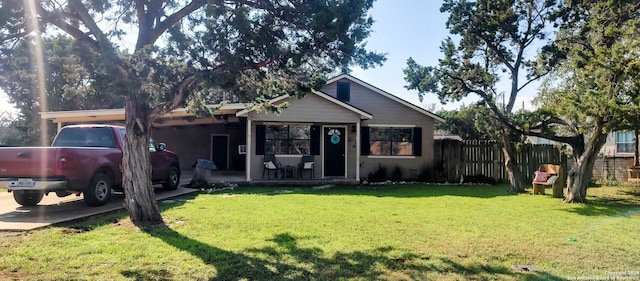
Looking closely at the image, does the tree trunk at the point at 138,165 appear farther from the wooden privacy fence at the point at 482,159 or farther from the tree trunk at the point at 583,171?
the wooden privacy fence at the point at 482,159

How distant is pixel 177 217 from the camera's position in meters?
7.24

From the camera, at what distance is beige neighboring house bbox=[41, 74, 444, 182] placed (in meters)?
14.8

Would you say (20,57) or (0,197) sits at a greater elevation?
(20,57)

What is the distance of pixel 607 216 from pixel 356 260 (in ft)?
20.3

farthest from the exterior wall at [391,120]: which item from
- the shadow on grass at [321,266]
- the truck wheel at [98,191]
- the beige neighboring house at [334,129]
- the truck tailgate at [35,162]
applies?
the shadow on grass at [321,266]

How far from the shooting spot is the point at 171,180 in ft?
37.8

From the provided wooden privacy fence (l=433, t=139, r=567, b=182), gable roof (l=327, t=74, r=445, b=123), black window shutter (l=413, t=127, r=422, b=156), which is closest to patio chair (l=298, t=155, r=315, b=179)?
gable roof (l=327, t=74, r=445, b=123)

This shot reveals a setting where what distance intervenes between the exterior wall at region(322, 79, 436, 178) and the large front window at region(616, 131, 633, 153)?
33.0 ft

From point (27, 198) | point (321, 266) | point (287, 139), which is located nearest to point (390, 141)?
point (287, 139)

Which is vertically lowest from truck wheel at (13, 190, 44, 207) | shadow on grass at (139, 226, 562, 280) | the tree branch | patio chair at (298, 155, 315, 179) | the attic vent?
shadow on grass at (139, 226, 562, 280)

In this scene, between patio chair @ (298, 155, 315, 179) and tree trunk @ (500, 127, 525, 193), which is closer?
tree trunk @ (500, 127, 525, 193)

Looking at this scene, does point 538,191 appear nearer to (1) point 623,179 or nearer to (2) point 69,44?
(1) point 623,179

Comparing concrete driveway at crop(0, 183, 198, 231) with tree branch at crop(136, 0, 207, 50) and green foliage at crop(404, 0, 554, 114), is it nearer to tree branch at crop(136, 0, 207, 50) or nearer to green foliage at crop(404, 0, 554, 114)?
tree branch at crop(136, 0, 207, 50)

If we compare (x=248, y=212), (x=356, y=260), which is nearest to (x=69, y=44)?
(x=248, y=212)
